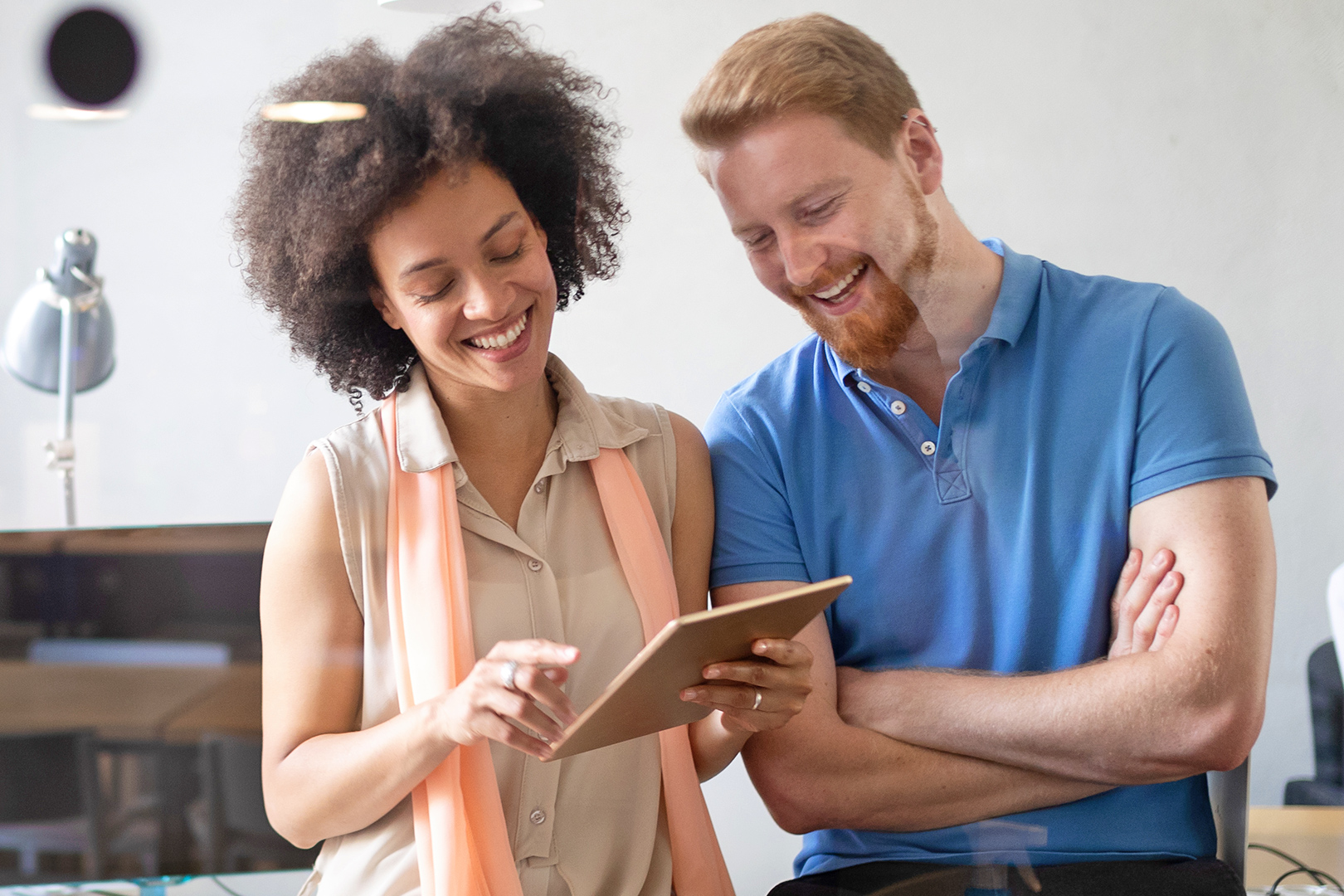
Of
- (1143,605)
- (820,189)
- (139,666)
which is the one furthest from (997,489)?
(139,666)

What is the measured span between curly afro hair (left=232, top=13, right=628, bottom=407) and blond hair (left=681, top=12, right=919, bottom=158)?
0.40 ft

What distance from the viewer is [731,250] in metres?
1.25

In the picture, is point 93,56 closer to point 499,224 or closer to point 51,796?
point 499,224

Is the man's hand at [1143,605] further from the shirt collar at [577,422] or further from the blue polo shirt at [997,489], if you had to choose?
the shirt collar at [577,422]

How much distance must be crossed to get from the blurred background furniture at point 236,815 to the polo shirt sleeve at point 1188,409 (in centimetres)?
111

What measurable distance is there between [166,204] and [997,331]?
102 centimetres

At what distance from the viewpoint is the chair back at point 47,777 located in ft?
4.22

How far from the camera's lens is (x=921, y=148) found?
1288mm

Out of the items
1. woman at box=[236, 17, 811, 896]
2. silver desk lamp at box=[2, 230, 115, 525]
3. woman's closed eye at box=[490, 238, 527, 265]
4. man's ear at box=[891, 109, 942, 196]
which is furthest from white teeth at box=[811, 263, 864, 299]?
silver desk lamp at box=[2, 230, 115, 525]

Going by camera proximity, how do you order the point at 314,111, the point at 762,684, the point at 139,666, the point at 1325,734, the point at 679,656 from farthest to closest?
1. the point at 1325,734
2. the point at 139,666
3. the point at 314,111
4. the point at 762,684
5. the point at 679,656

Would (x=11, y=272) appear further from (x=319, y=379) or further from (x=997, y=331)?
(x=997, y=331)

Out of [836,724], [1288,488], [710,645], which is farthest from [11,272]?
[1288,488]

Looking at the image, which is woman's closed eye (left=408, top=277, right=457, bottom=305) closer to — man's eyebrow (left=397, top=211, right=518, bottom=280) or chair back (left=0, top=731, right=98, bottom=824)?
man's eyebrow (left=397, top=211, right=518, bottom=280)

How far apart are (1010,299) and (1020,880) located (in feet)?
2.42
